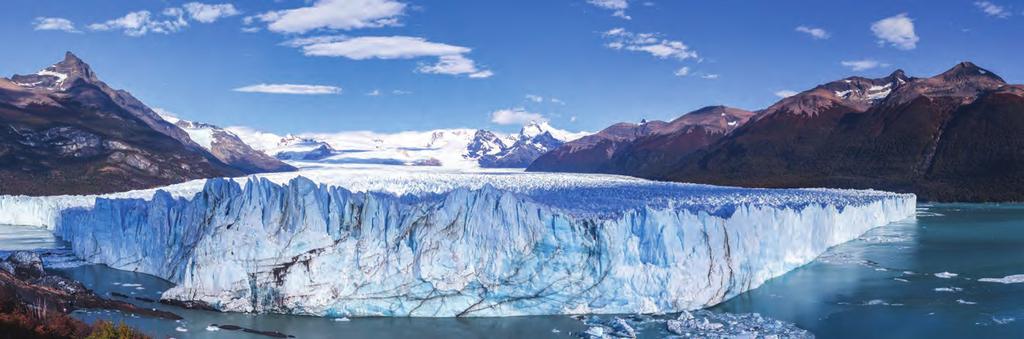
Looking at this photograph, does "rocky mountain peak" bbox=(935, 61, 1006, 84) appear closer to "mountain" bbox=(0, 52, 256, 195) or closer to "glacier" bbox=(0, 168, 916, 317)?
"mountain" bbox=(0, 52, 256, 195)

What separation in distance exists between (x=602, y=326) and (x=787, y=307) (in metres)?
5.12

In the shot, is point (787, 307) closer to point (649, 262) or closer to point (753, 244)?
point (753, 244)

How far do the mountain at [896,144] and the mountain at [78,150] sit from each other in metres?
47.7

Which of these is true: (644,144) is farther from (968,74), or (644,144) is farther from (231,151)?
(231,151)

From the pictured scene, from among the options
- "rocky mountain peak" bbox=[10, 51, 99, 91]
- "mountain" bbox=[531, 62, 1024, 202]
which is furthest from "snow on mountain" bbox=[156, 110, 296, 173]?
"mountain" bbox=[531, 62, 1024, 202]

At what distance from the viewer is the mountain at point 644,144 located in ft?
395

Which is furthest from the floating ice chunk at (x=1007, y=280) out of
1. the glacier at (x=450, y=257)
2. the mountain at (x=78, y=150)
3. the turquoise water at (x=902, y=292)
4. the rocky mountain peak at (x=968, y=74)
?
the rocky mountain peak at (x=968, y=74)

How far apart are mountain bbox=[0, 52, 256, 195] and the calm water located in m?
34.4

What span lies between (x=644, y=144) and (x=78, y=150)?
266 ft

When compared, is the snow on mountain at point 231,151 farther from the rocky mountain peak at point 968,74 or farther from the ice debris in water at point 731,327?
the ice debris in water at point 731,327

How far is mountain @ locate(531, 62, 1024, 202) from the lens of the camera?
6731 centimetres

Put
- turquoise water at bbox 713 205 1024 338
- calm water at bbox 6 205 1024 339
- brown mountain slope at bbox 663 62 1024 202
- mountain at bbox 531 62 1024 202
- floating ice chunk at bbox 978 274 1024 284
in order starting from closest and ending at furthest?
calm water at bbox 6 205 1024 339 → turquoise water at bbox 713 205 1024 338 → floating ice chunk at bbox 978 274 1024 284 → brown mountain slope at bbox 663 62 1024 202 → mountain at bbox 531 62 1024 202

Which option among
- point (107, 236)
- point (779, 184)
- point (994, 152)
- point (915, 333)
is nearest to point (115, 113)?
point (779, 184)

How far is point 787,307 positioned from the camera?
1814 cm
